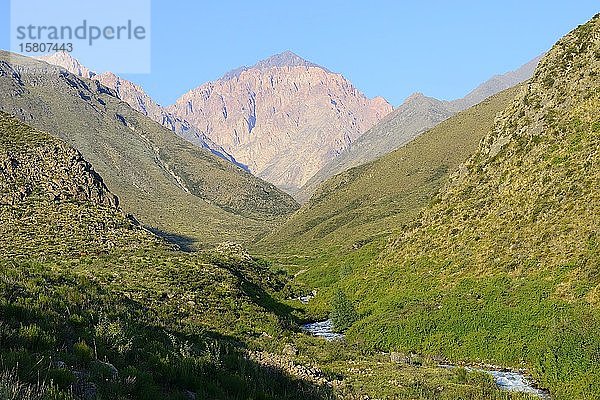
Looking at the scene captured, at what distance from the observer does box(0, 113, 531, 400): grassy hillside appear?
11898 mm

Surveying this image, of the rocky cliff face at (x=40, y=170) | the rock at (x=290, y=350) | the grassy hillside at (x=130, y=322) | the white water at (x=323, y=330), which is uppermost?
the rocky cliff face at (x=40, y=170)

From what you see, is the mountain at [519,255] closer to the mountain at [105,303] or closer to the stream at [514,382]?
the stream at [514,382]

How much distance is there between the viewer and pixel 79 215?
48.8 metres

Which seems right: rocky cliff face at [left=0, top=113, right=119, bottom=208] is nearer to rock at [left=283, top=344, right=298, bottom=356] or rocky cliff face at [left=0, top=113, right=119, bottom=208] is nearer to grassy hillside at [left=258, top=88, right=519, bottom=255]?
rock at [left=283, top=344, right=298, bottom=356]

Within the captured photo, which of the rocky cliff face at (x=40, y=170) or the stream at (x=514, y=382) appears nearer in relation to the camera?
the stream at (x=514, y=382)

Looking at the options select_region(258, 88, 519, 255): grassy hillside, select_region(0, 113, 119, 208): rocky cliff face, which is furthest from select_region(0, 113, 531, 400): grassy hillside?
select_region(258, 88, 519, 255): grassy hillside

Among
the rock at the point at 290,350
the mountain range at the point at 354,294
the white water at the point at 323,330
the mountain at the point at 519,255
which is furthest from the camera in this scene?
the white water at the point at 323,330

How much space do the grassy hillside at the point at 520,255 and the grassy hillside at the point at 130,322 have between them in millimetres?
3190

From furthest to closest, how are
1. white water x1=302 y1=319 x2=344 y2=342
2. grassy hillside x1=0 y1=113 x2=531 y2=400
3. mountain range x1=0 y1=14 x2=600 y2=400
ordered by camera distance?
1. white water x1=302 y1=319 x2=344 y2=342
2. mountain range x1=0 y1=14 x2=600 y2=400
3. grassy hillside x1=0 y1=113 x2=531 y2=400

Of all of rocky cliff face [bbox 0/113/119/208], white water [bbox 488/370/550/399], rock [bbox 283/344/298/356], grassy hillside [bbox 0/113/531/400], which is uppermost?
rocky cliff face [bbox 0/113/119/208]

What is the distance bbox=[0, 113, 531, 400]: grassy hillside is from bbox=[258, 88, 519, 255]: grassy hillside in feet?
159

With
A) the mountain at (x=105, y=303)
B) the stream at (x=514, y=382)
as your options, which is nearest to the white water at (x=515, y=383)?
the stream at (x=514, y=382)

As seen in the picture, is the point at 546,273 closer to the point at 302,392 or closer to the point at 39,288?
the point at 302,392

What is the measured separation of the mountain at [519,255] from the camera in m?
25.3
